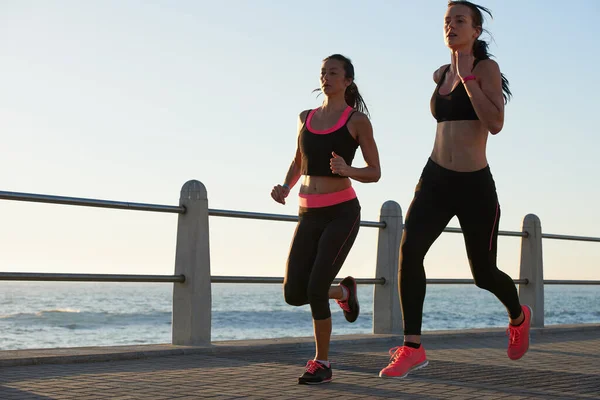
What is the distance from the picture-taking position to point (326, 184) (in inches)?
231

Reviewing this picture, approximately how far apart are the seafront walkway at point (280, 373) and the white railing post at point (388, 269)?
0.76 meters

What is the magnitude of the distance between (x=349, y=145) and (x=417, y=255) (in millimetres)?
782

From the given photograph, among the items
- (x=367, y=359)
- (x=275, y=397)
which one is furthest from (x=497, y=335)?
(x=275, y=397)

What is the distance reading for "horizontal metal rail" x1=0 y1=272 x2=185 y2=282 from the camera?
6387mm

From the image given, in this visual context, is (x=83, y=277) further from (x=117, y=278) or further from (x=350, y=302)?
(x=350, y=302)

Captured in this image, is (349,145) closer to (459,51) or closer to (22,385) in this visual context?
(459,51)

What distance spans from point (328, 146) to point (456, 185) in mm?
804

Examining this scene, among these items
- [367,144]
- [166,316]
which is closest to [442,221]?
[367,144]

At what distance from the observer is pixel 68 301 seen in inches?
2921

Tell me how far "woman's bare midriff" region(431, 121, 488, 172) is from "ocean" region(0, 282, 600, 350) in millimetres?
37251

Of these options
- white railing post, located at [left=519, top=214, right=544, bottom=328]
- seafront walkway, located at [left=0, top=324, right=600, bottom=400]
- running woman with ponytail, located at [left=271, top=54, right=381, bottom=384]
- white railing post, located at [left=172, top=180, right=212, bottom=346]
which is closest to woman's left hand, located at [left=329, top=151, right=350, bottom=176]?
running woman with ponytail, located at [left=271, top=54, right=381, bottom=384]

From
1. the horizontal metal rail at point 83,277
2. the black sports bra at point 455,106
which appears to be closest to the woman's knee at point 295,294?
the black sports bra at point 455,106

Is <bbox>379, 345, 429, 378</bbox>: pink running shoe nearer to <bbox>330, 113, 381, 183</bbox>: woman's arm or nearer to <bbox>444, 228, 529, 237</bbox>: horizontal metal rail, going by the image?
<bbox>330, 113, 381, 183</bbox>: woman's arm

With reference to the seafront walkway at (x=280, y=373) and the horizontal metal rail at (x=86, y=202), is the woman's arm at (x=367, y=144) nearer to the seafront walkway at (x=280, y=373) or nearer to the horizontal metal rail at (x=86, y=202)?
the seafront walkway at (x=280, y=373)
